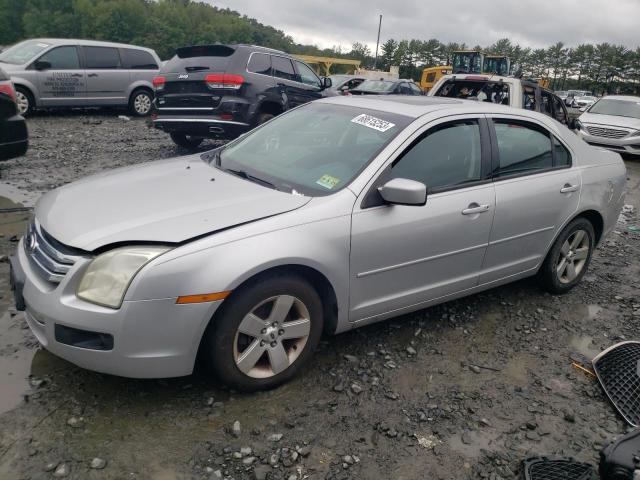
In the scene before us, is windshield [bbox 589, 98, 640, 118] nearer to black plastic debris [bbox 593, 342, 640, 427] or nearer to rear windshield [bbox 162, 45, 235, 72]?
rear windshield [bbox 162, 45, 235, 72]

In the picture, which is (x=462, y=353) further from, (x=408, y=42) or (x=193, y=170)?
(x=408, y=42)

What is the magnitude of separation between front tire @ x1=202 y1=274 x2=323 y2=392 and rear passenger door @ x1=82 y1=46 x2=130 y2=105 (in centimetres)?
1061

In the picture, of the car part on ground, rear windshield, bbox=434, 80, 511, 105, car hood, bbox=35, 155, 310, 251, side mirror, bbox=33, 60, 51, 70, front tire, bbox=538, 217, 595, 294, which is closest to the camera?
the car part on ground

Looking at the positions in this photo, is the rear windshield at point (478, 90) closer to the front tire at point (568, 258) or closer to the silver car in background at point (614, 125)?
the silver car in background at point (614, 125)

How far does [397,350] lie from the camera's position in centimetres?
339

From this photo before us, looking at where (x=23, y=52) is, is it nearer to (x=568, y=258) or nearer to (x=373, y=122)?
(x=373, y=122)

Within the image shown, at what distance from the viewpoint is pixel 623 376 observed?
127 inches

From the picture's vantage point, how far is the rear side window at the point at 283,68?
8648 mm

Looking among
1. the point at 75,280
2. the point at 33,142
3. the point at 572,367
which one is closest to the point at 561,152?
the point at 572,367

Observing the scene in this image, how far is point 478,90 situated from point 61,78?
8581mm

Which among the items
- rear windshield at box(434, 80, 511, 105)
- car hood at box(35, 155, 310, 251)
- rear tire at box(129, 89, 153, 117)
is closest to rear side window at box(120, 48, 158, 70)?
rear tire at box(129, 89, 153, 117)

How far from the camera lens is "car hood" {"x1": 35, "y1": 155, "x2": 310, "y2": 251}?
8.14ft

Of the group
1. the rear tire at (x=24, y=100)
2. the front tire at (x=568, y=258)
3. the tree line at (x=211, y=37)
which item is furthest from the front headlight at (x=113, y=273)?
the tree line at (x=211, y=37)

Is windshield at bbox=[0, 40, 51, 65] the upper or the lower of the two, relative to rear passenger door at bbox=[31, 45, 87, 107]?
upper
